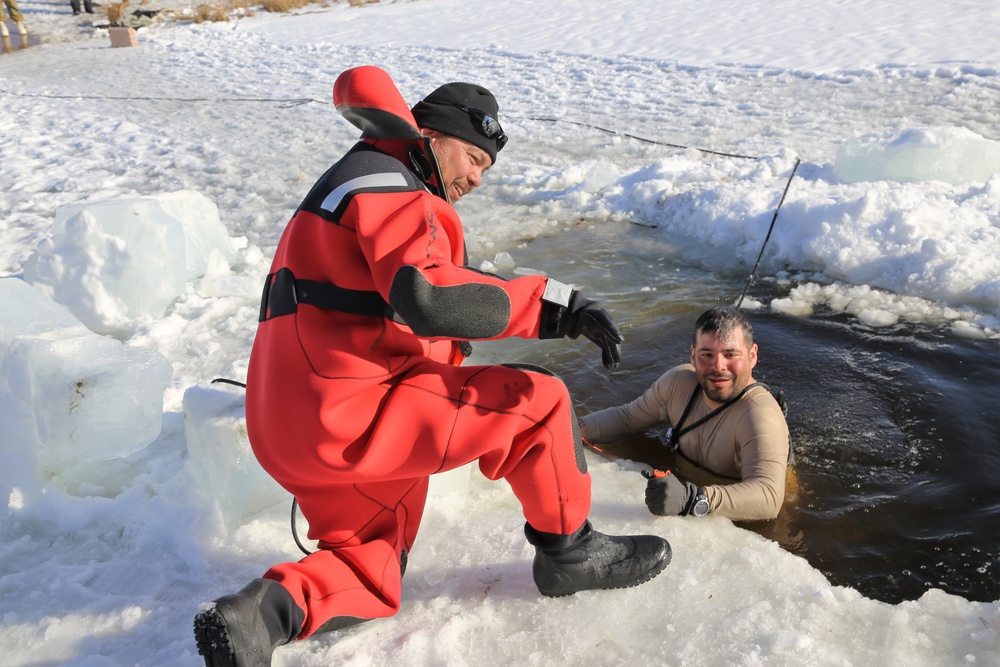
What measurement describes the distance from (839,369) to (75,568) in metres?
3.75

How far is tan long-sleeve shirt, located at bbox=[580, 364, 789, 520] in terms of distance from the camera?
3115 mm

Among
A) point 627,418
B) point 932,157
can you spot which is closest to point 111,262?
point 627,418

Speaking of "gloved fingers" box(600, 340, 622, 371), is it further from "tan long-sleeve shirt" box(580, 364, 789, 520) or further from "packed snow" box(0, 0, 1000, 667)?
"tan long-sleeve shirt" box(580, 364, 789, 520)

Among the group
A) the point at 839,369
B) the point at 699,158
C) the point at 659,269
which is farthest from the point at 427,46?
the point at 839,369

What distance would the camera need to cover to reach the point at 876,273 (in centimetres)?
513

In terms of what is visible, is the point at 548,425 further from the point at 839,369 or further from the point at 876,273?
the point at 876,273

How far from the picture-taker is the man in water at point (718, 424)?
305cm

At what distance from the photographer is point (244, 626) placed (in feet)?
6.25

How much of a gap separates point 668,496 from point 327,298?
5.11ft

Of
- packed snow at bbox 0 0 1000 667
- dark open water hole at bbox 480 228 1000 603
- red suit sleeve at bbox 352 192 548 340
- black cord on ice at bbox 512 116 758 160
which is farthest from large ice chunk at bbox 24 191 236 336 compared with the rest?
black cord on ice at bbox 512 116 758 160

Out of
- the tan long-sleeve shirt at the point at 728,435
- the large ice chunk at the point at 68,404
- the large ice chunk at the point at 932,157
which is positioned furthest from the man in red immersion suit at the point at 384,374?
the large ice chunk at the point at 932,157

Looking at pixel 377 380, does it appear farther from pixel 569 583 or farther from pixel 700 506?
pixel 700 506

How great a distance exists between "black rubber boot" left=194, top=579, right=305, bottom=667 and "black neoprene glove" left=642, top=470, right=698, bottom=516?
1.44m

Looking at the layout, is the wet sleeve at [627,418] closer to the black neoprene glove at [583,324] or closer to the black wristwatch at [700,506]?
the black wristwatch at [700,506]
